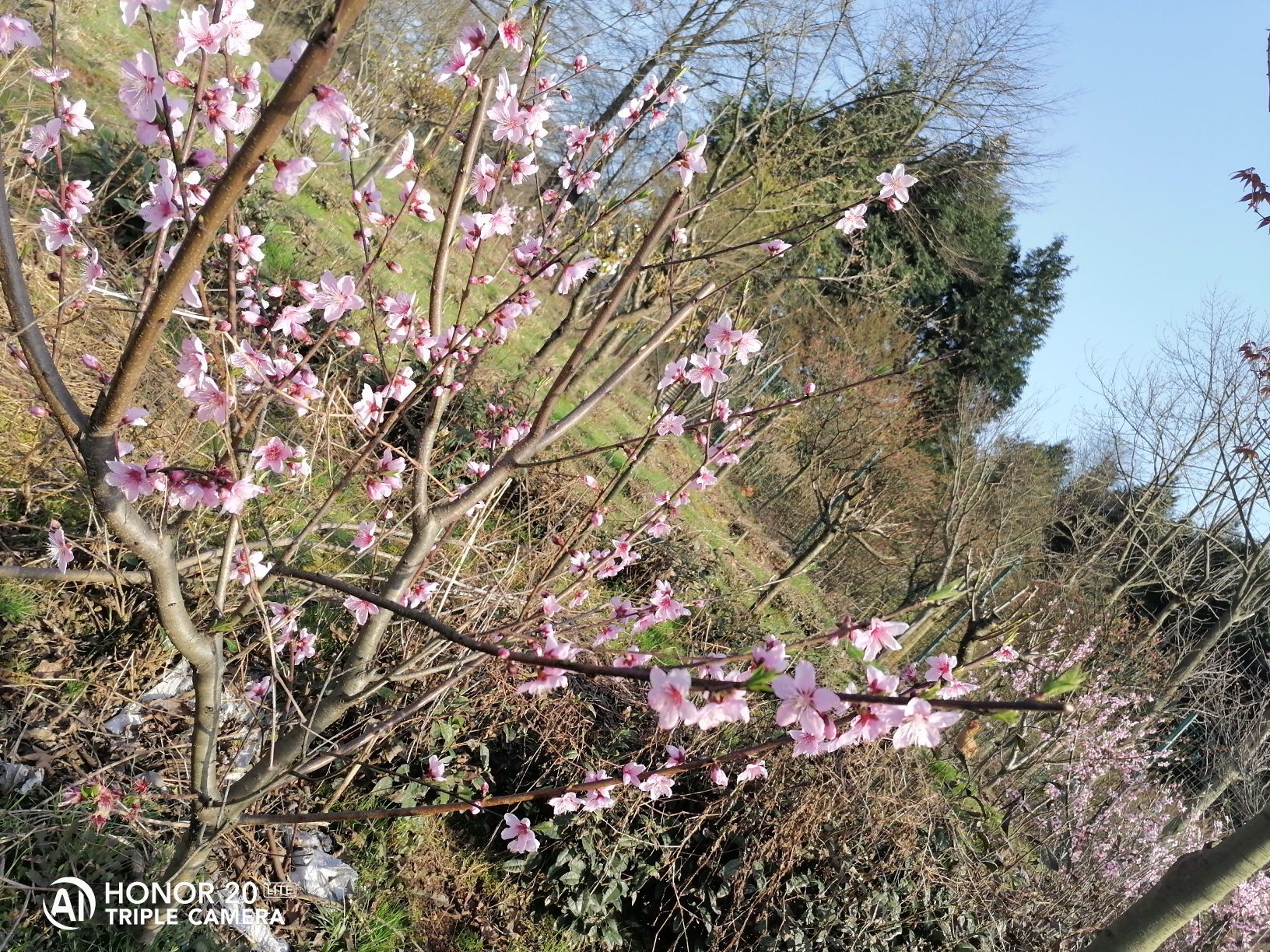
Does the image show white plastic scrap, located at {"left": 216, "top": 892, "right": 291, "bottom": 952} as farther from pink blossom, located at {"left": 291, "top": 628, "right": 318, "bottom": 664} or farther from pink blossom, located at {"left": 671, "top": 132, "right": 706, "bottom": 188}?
pink blossom, located at {"left": 671, "top": 132, "right": 706, "bottom": 188}

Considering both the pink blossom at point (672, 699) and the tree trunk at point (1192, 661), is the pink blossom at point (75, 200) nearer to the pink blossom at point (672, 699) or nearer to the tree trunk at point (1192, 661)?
the pink blossom at point (672, 699)

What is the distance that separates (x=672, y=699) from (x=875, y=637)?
548 mm

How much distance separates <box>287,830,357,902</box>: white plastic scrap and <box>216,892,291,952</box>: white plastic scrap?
30 cm

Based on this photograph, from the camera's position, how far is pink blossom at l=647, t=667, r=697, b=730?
4.44 feet

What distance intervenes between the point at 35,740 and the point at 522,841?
1.96 metres

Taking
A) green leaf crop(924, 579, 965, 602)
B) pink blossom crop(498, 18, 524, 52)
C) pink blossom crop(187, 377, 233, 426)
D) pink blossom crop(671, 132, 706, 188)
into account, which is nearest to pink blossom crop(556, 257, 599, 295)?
pink blossom crop(671, 132, 706, 188)

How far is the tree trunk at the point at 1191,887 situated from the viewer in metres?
2.94

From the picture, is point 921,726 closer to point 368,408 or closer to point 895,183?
point 895,183

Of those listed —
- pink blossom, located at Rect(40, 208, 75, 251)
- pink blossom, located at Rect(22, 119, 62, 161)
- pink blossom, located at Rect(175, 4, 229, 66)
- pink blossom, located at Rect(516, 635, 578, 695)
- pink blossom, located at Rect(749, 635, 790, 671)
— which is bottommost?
pink blossom, located at Rect(516, 635, 578, 695)

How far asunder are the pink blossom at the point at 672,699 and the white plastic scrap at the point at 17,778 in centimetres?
272

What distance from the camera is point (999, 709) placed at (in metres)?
1.32

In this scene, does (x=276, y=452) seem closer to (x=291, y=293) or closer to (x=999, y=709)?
(x=999, y=709)

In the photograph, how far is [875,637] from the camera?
1.70m

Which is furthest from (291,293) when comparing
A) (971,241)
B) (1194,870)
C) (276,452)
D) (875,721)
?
(971,241)
